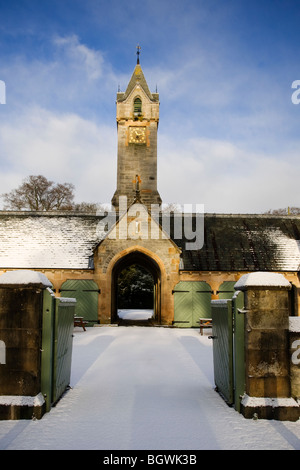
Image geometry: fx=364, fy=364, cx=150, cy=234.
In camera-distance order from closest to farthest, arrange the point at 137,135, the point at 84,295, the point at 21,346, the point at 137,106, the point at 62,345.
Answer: the point at 21,346
the point at 62,345
the point at 84,295
the point at 137,135
the point at 137,106

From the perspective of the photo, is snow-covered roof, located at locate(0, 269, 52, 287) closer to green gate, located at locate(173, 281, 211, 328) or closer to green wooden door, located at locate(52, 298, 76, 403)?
green wooden door, located at locate(52, 298, 76, 403)

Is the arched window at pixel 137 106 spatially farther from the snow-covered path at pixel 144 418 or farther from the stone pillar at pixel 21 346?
the stone pillar at pixel 21 346

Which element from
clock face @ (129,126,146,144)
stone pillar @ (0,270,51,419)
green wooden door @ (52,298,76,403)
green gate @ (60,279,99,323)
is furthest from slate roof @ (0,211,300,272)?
stone pillar @ (0,270,51,419)

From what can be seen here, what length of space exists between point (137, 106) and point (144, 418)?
28.1 metres

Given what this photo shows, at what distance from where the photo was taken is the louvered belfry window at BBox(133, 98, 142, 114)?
98.2ft

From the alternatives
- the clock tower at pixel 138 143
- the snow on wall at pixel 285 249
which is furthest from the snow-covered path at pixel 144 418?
the clock tower at pixel 138 143

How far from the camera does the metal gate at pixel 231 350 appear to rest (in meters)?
5.71

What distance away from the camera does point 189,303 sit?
20.0 meters

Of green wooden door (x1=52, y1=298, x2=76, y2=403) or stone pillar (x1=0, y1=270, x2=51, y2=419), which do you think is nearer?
stone pillar (x1=0, y1=270, x2=51, y2=419)

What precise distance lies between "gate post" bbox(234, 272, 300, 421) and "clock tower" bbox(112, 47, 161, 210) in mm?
22247

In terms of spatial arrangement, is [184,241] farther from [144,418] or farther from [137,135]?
[144,418]

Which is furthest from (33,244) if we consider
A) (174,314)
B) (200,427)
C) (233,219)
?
(200,427)

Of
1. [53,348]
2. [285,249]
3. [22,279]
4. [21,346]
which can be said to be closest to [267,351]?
[53,348]
